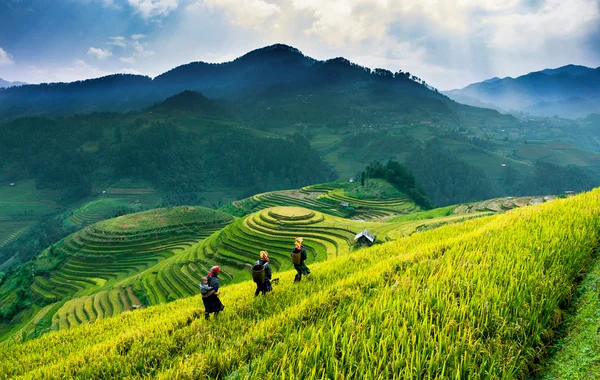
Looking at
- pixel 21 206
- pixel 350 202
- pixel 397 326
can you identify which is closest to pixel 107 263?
pixel 350 202

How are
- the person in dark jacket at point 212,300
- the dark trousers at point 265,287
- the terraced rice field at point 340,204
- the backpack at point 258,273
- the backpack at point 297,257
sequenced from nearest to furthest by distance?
the person in dark jacket at point 212,300, the backpack at point 258,273, the dark trousers at point 265,287, the backpack at point 297,257, the terraced rice field at point 340,204

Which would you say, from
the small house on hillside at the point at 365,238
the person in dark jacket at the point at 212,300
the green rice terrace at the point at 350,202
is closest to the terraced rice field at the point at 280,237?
the small house on hillside at the point at 365,238

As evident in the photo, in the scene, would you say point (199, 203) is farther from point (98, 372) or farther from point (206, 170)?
point (98, 372)

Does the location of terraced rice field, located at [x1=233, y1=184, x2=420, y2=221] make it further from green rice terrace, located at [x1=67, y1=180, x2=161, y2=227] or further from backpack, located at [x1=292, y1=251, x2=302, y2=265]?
backpack, located at [x1=292, y1=251, x2=302, y2=265]

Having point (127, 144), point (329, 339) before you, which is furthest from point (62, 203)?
point (329, 339)

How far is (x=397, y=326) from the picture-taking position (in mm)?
4785

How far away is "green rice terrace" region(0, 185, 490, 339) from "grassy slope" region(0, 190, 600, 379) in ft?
85.8

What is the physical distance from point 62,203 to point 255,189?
102 m

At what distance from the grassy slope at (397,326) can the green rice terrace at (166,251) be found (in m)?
26.2

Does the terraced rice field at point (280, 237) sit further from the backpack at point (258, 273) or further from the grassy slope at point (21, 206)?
the grassy slope at point (21, 206)

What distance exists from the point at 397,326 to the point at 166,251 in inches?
2816

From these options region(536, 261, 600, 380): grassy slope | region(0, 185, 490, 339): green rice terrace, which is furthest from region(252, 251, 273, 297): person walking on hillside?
region(0, 185, 490, 339): green rice terrace

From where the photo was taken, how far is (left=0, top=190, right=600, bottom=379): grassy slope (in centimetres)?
423

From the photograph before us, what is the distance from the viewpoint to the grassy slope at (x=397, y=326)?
4230 millimetres
